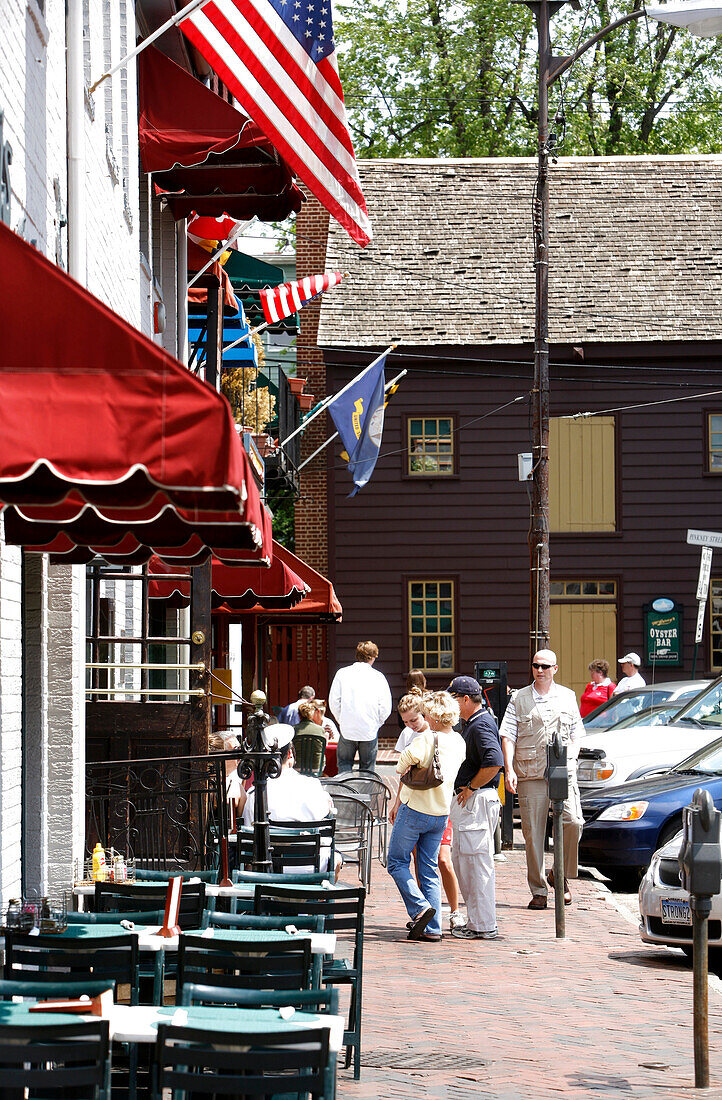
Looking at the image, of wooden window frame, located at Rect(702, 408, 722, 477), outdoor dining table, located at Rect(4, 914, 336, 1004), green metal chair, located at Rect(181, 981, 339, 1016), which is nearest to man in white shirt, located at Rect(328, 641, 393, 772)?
outdoor dining table, located at Rect(4, 914, 336, 1004)

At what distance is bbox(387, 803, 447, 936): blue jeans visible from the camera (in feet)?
35.9

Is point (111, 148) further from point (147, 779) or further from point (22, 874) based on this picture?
point (22, 874)

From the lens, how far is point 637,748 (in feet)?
51.4

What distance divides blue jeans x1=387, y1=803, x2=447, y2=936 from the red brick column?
1814cm

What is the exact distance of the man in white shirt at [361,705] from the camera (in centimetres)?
1703

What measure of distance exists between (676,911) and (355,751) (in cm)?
774

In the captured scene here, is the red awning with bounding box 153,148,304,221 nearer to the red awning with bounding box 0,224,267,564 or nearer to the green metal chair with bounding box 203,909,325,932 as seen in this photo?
the green metal chair with bounding box 203,909,325,932

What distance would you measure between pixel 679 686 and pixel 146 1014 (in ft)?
46.1

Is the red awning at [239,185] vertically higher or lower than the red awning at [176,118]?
lower

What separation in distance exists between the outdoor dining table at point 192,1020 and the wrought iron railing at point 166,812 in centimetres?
471

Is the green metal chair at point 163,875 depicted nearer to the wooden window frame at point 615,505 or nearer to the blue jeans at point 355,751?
the blue jeans at point 355,751

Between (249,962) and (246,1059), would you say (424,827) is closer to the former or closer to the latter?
(249,962)

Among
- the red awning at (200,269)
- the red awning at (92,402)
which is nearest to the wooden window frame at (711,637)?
the red awning at (200,269)

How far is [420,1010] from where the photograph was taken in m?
8.71
